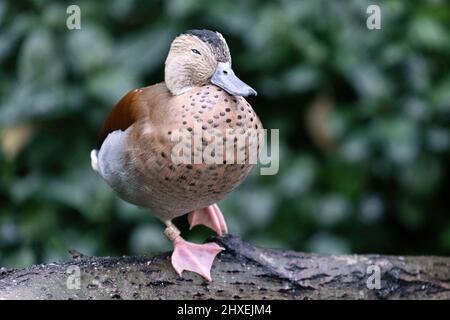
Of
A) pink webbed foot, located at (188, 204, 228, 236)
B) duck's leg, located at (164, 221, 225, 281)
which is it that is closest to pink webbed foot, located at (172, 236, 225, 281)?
duck's leg, located at (164, 221, 225, 281)

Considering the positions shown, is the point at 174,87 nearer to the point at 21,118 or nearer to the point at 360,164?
the point at 21,118

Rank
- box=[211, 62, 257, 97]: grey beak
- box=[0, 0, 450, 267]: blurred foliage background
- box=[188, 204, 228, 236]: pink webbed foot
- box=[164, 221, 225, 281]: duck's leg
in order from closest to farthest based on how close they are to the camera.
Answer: box=[211, 62, 257, 97]: grey beak, box=[164, 221, 225, 281]: duck's leg, box=[188, 204, 228, 236]: pink webbed foot, box=[0, 0, 450, 267]: blurred foliage background

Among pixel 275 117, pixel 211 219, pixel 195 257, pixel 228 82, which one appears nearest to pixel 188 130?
pixel 228 82

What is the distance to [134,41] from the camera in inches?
144

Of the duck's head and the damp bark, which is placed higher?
the duck's head

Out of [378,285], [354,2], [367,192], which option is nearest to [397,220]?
[367,192]

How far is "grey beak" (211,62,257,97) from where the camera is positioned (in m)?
2.19

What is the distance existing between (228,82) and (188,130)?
0.54ft

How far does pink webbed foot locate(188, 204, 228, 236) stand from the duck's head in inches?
21.1

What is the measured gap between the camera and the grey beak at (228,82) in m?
2.19

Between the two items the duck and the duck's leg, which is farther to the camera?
the duck's leg

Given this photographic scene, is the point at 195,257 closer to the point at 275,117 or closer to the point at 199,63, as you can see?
the point at 199,63

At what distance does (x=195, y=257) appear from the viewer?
237 centimetres

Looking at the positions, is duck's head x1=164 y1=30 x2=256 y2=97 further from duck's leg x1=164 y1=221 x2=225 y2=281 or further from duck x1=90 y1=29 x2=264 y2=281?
→ duck's leg x1=164 y1=221 x2=225 y2=281
